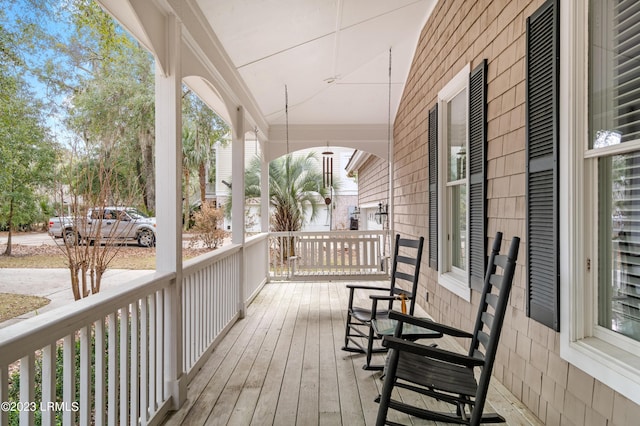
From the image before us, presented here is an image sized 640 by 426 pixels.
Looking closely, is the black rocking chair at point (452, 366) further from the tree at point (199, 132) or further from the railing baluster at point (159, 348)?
the tree at point (199, 132)

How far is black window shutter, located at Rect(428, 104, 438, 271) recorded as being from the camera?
14.5 feet

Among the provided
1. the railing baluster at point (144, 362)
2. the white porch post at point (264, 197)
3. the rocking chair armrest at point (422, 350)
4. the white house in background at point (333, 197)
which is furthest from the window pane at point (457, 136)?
the white house in background at point (333, 197)

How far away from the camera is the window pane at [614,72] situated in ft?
5.75

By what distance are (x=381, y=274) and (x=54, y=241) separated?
478 centimetres

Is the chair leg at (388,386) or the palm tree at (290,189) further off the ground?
the palm tree at (290,189)

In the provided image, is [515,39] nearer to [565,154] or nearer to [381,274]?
[565,154]

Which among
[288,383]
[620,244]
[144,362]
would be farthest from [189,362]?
[620,244]

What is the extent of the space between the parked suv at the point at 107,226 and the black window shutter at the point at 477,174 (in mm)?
2810

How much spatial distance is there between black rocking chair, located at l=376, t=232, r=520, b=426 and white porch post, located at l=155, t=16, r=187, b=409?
4.37 feet

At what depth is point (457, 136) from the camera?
404cm

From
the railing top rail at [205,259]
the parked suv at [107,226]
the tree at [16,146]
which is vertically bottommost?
the railing top rail at [205,259]

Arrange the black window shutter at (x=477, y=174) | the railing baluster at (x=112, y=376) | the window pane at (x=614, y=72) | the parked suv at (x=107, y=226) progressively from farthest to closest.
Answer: the black window shutter at (x=477, y=174) < the parked suv at (x=107, y=226) < the railing baluster at (x=112, y=376) < the window pane at (x=614, y=72)

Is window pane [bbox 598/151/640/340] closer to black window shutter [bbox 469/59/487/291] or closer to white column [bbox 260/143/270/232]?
black window shutter [bbox 469/59/487/291]

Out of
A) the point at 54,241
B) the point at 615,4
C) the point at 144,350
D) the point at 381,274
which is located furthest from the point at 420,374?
the point at 381,274
